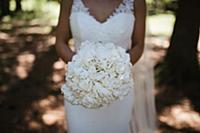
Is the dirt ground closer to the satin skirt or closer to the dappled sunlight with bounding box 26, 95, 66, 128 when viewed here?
the dappled sunlight with bounding box 26, 95, 66, 128

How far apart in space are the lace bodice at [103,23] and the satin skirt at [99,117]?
1.50 ft

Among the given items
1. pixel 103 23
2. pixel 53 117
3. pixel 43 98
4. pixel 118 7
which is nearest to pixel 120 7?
pixel 118 7

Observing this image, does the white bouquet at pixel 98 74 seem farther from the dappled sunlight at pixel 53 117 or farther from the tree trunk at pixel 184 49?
the tree trunk at pixel 184 49

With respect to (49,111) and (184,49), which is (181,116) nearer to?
(184,49)

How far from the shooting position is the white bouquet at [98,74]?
8.63ft

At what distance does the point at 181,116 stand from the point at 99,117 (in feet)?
8.20

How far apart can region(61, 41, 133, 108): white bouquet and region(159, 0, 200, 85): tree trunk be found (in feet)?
11.6

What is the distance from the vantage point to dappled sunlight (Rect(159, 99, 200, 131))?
5.19 metres

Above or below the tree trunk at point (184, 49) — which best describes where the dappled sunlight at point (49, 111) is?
below

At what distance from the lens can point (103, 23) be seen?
9.56ft

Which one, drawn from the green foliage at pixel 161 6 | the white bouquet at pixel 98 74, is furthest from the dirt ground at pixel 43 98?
the green foliage at pixel 161 6

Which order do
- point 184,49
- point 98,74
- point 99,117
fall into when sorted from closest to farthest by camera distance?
point 98,74, point 99,117, point 184,49

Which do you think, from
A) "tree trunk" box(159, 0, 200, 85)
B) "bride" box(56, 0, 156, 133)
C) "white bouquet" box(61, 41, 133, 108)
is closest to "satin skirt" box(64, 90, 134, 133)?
"bride" box(56, 0, 156, 133)

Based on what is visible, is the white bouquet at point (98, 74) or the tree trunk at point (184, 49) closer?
the white bouquet at point (98, 74)
